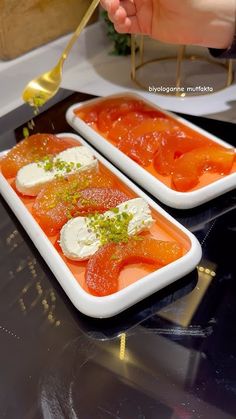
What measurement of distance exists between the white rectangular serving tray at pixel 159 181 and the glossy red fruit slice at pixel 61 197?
0.23ft

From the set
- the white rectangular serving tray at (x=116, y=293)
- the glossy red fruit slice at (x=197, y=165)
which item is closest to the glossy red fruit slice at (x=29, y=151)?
the white rectangular serving tray at (x=116, y=293)

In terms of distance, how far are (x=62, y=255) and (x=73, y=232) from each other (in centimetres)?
5

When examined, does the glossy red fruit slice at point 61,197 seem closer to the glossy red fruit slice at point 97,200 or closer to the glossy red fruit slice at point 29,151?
the glossy red fruit slice at point 97,200

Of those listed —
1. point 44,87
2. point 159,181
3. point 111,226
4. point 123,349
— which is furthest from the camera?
point 44,87

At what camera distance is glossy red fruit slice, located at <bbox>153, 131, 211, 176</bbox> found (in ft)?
3.43

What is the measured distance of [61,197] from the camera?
94cm

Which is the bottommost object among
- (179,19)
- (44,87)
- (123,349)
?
(123,349)

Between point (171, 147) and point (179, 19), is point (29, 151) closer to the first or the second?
point (171, 147)


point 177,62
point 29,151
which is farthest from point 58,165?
point 177,62

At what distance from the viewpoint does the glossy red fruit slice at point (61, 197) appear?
2.96 ft

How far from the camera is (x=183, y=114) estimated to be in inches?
51.1

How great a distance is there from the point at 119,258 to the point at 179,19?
0.69 metres

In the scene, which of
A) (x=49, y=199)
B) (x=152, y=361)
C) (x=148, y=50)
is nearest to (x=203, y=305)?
(x=152, y=361)

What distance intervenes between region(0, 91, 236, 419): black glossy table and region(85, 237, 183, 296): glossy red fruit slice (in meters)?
0.05
